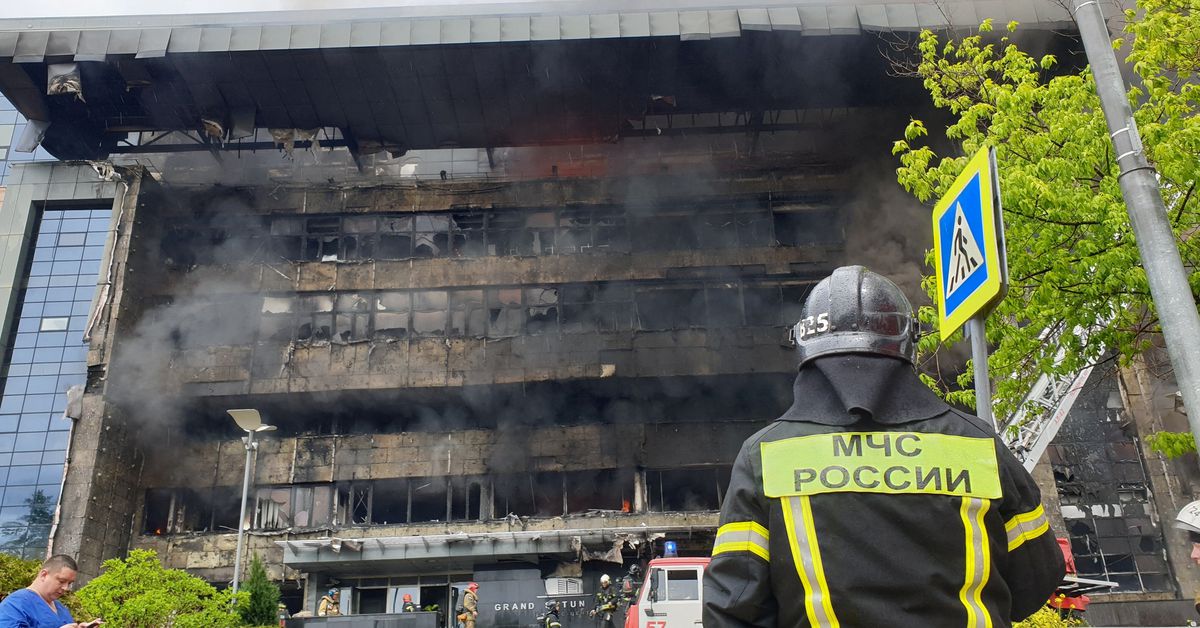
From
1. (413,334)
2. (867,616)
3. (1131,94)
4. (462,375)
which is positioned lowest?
(867,616)

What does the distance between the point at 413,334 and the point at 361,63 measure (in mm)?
9231

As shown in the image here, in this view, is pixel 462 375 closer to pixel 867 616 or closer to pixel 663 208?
pixel 663 208

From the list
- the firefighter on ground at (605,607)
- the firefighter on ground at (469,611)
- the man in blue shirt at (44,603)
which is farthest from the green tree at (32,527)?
the man in blue shirt at (44,603)

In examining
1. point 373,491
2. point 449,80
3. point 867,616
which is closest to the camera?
point 867,616

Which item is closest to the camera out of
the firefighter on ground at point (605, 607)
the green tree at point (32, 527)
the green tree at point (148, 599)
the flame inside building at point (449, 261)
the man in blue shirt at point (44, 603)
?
the man in blue shirt at point (44, 603)

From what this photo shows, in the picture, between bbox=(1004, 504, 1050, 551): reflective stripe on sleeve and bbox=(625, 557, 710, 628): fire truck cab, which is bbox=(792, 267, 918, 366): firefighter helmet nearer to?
bbox=(1004, 504, 1050, 551): reflective stripe on sleeve

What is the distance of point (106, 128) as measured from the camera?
28.4m

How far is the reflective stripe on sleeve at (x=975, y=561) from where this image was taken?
1872mm

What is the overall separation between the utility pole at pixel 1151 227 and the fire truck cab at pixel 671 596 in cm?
827

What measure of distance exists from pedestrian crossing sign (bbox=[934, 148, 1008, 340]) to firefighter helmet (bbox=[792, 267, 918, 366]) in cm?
89

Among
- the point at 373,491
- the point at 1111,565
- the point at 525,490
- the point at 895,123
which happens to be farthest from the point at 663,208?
the point at 1111,565

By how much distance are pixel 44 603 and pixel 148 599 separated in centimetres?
512

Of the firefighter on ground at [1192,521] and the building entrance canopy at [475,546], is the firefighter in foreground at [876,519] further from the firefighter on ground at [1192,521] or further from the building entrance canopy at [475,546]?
the building entrance canopy at [475,546]

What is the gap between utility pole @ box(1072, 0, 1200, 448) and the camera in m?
4.69
